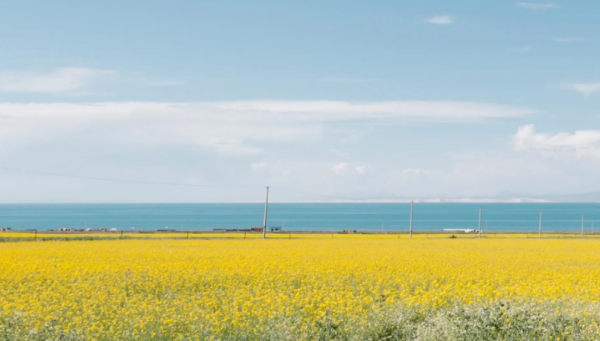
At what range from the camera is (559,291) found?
20.0 metres

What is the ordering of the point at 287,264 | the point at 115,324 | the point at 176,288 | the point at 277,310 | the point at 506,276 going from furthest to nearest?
the point at 287,264
the point at 506,276
the point at 176,288
the point at 277,310
the point at 115,324

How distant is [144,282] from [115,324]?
7.79m

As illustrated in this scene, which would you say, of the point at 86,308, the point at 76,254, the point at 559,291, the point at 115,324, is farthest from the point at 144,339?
the point at 76,254

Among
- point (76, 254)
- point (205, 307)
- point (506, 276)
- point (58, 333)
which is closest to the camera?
point (58, 333)

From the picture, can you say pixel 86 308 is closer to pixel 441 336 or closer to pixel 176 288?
pixel 176 288

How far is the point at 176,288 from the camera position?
21.8 meters

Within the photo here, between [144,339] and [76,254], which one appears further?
[76,254]

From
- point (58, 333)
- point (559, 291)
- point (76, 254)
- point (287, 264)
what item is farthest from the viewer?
point (76, 254)

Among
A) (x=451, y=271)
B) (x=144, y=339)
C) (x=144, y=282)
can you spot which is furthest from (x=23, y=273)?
(x=451, y=271)

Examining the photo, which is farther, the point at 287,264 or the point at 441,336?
the point at 287,264

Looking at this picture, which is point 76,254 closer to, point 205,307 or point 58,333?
point 205,307

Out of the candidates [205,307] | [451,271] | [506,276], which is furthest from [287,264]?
[205,307]

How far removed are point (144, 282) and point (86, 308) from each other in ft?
20.3

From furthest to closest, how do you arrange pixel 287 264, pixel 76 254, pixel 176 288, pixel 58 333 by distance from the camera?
pixel 76 254 < pixel 287 264 < pixel 176 288 < pixel 58 333
